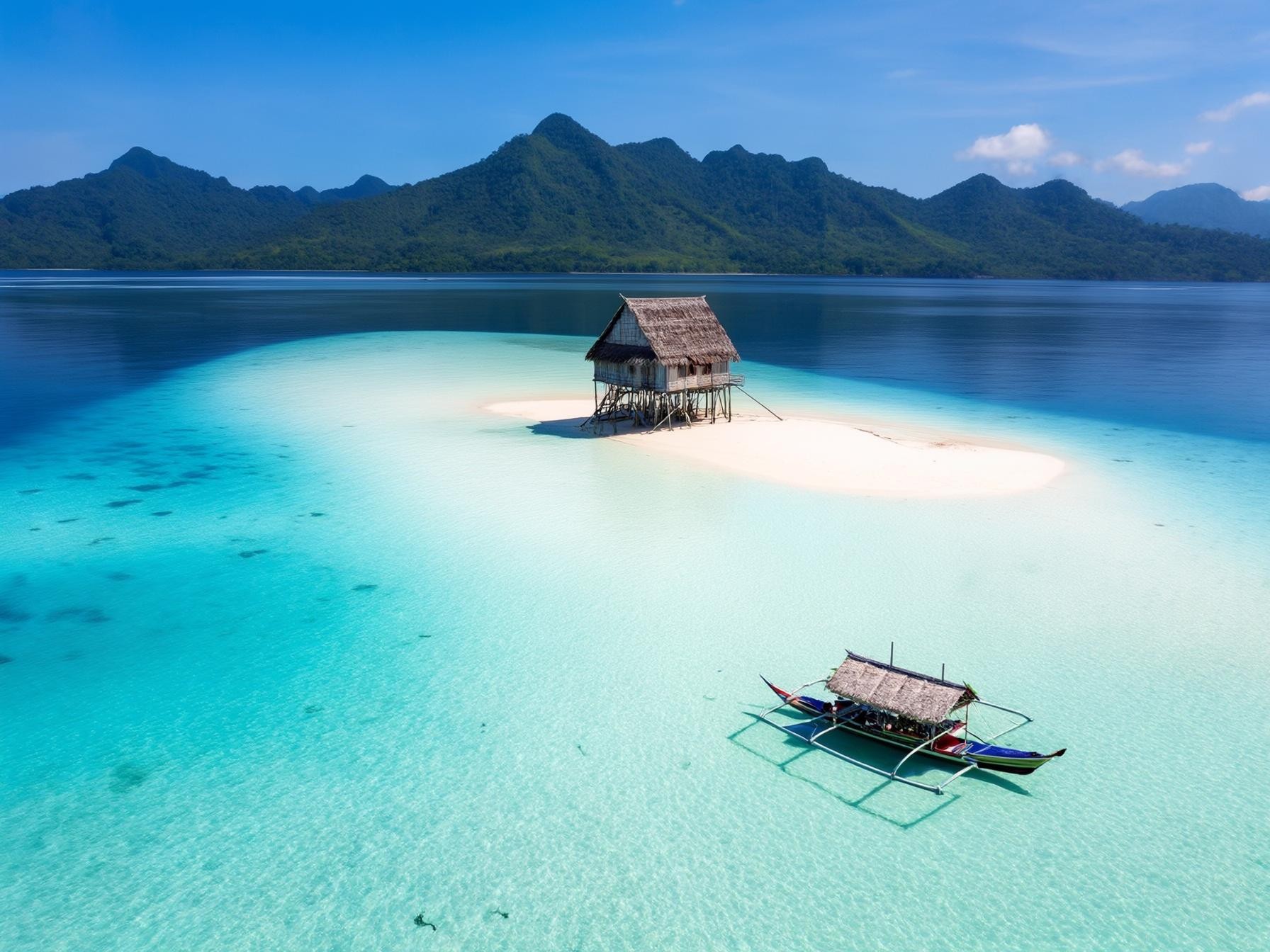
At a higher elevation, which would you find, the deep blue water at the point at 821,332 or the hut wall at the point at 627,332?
the hut wall at the point at 627,332

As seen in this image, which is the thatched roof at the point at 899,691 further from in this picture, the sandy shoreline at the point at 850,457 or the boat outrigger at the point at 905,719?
the sandy shoreline at the point at 850,457

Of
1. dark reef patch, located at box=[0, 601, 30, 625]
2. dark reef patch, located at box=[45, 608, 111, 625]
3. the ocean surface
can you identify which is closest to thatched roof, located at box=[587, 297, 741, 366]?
the ocean surface

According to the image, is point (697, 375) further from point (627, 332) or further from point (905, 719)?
point (905, 719)

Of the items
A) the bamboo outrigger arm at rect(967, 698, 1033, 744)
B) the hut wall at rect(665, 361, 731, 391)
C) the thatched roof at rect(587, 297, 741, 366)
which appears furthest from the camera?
the hut wall at rect(665, 361, 731, 391)

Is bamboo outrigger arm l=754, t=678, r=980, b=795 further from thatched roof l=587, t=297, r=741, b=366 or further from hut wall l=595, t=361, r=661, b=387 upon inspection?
hut wall l=595, t=361, r=661, b=387

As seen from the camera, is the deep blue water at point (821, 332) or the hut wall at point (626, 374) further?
the deep blue water at point (821, 332)

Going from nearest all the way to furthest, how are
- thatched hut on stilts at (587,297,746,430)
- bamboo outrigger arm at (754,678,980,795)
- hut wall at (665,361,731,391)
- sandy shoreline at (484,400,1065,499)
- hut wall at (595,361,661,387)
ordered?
bamboo outrigger arm at (754,678,980,795)
sandy shoreline at (484,400,1065,499)
thatched hut on stilts at (587,297,746,430)
hut wall at (665,361,731,391)
hut wall at (595,361,661,387)

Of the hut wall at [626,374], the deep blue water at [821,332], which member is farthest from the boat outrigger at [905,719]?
the deep blue water at [821,332]
